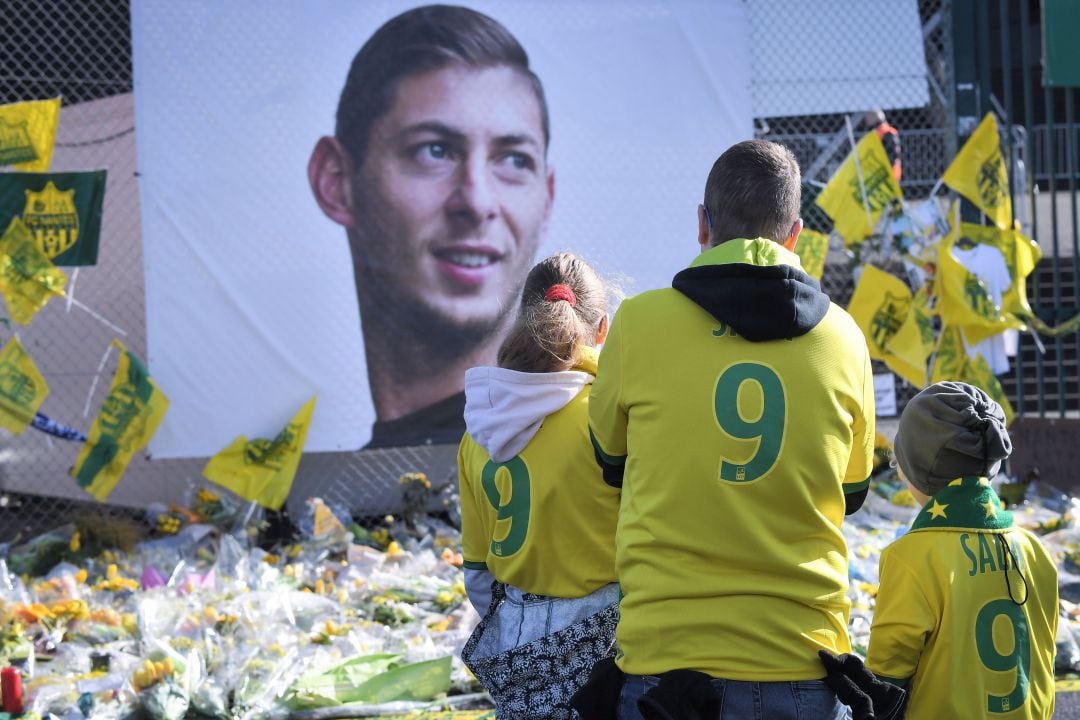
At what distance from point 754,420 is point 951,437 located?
0.66 metres

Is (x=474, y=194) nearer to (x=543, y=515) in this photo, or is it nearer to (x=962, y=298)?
(x=962, y=298)

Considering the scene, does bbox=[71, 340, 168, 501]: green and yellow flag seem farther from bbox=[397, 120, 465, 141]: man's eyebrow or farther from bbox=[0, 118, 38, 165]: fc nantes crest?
bbox=[397, 120, 465, 141]: man's eyebrow

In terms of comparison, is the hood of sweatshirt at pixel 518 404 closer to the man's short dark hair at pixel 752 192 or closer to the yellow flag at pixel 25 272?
the man's short dark hair at pixel 752 192

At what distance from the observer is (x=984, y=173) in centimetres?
661

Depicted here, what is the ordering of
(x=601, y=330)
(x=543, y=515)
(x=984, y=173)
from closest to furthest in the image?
(x=543, y=515) < (x=601, y=330) < (x=984, y=173)

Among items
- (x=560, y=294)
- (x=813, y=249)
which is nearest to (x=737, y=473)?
(x=560, y=294)

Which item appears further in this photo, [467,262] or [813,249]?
[813,249]

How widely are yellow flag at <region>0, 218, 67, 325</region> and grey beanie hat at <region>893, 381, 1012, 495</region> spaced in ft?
15.7

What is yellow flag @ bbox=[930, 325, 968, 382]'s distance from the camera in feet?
21.7

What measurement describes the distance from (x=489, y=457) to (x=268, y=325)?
386 centimetres

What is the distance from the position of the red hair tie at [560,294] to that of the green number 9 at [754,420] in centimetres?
69

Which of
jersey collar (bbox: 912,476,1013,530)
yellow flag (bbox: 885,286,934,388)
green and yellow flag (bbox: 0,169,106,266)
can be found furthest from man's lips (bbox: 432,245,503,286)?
jersey collar (bbox: 912,476,1013,530)

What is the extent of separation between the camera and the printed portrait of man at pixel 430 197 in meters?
6.29

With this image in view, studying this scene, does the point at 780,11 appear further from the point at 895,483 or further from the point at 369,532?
the point at 369,532
